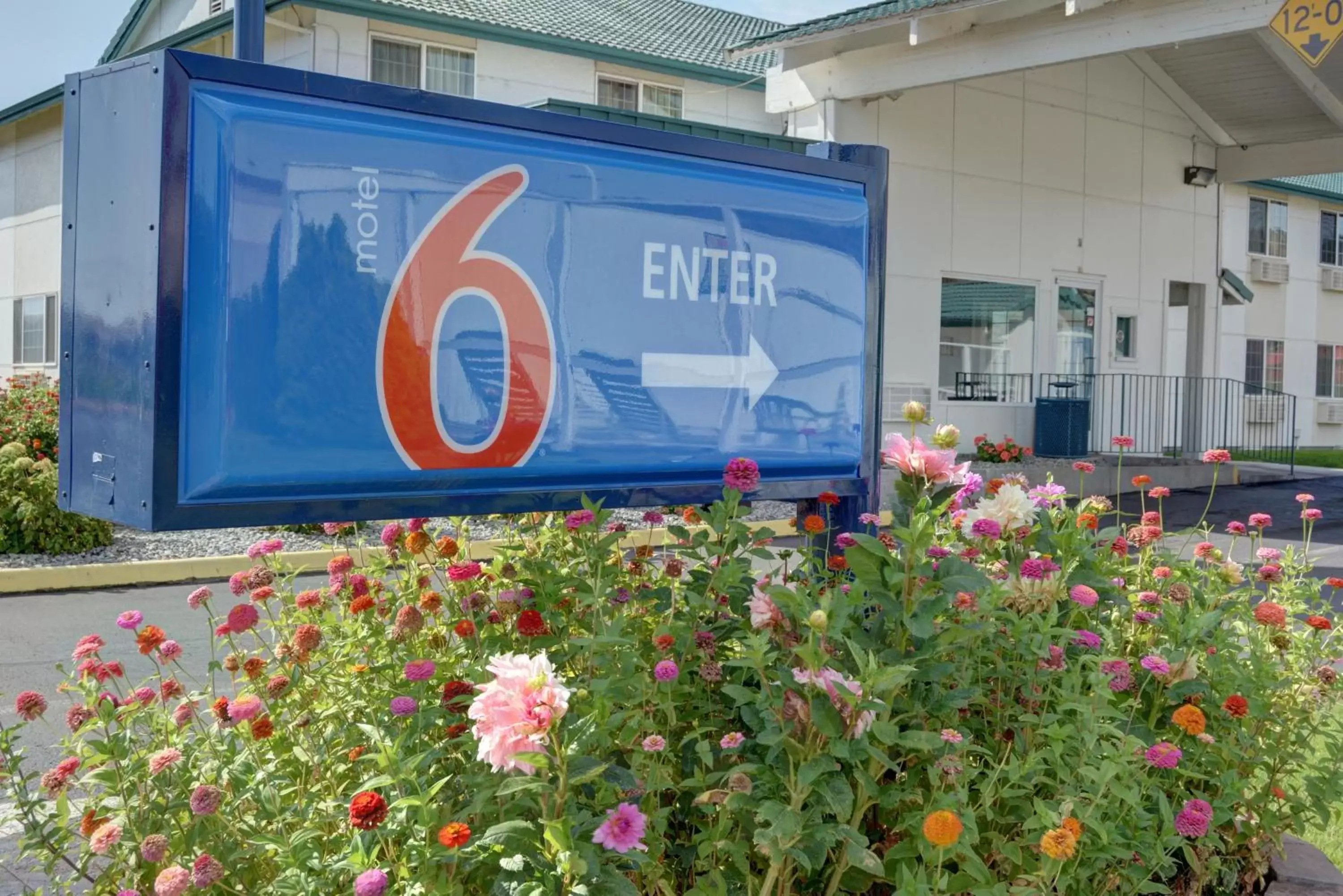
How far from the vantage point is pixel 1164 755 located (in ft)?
8.93

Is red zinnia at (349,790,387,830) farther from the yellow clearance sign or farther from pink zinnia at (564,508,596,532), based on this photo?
the yellow clearance sign

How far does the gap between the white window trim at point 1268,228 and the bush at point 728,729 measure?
28.9m

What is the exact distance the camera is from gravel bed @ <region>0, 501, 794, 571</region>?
10.3 metres

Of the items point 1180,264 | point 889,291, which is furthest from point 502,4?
point 1180,264

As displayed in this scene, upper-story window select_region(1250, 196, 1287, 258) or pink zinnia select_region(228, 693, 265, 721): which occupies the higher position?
upper-story window select_region(1250, 196, 1287, 258)

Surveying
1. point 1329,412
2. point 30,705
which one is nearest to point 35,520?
point 30,705

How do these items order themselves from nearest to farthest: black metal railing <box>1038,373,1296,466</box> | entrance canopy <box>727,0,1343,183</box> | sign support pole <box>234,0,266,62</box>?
1. sign support pole <box>234,0,266,62</box>
2. entrance canopy <box>727,0,1343,183</box>
3. black metal railing <box>1038,373,1296,466</box>

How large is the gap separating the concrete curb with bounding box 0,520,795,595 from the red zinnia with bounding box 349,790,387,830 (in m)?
7.38

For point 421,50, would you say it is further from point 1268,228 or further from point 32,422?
point 1268,228

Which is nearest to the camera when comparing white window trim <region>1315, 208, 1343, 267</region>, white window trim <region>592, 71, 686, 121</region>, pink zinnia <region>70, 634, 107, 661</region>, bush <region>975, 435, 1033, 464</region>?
pink zinnia <region>70, 634, 107, 661</region>

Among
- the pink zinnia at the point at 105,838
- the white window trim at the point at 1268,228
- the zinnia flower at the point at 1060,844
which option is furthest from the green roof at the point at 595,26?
the zinnia flower at the point at 1060,844

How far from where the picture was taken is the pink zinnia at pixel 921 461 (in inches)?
128

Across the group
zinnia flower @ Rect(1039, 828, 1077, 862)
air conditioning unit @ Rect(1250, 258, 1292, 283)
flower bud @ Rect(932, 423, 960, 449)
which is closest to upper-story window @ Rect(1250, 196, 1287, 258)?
air conditioning unit @ Rect(1250, 258, 1292, 283)

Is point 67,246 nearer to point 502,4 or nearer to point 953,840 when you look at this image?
point 953,840
